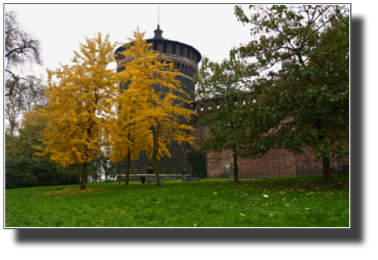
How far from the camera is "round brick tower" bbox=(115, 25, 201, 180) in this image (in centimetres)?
2925

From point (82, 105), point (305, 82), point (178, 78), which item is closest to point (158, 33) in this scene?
point (178, 78)

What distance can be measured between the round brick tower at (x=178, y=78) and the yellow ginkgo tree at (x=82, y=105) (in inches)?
647

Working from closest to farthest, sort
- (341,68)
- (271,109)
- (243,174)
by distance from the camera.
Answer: (341,68), (271,109), (243,174)

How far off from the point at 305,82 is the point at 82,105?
9220 mm

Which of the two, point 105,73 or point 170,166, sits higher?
point 105,73

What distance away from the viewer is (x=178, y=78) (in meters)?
33.7

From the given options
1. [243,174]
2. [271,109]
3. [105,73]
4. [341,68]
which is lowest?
[243,174]

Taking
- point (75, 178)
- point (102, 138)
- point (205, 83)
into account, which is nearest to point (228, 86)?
point (205, 83)

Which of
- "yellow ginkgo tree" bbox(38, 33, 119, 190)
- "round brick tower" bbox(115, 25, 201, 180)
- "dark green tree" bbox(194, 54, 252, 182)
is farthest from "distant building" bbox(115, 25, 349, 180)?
"yellow ginkgo tree" bbox(38, 33, 119, 190)

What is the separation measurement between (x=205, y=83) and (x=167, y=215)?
10328 mm

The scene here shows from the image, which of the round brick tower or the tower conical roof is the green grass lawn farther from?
the tower conical roof

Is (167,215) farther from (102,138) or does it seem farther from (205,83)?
(205,83)

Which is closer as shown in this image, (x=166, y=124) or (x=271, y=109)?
(x=271, y=109)

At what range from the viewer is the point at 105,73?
469 inches
